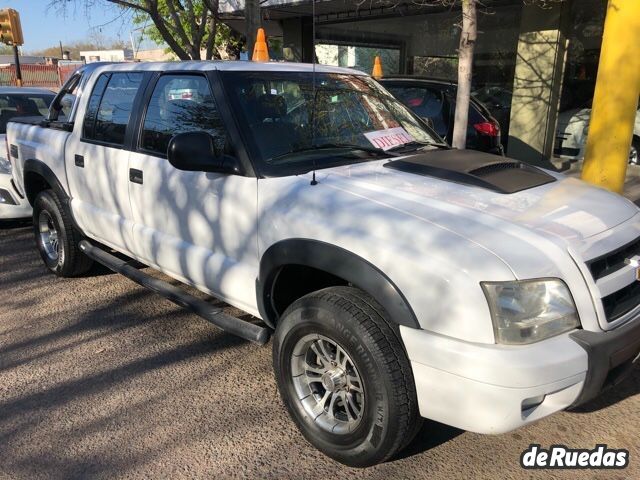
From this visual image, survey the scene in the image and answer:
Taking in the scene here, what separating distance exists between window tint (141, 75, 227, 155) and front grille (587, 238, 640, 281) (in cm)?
202

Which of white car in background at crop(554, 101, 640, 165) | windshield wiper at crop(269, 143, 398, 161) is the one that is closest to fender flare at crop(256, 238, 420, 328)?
windshield wiper at crop(269, 143, 398, 161)

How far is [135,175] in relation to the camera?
12.3 feet

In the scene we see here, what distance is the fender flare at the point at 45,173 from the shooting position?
Result: 4.70 m

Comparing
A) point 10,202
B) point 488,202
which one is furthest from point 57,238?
point 488,202

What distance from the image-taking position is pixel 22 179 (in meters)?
5.31

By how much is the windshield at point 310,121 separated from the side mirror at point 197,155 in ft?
0.59

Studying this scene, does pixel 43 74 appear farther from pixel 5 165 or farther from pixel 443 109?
pixel 443 109

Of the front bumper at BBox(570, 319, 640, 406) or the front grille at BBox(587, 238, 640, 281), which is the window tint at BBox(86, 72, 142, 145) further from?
the front bumper at BBox(570, 319, 640, 406)

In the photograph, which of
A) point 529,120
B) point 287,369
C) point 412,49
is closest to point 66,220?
point 287,369

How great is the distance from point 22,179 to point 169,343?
2.66 metres

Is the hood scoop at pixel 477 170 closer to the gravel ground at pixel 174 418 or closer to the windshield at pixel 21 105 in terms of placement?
the gravel ground at pixel 174 418

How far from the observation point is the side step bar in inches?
120

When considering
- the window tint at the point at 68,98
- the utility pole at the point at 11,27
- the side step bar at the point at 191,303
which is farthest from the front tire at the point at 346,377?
the utility pole at the point at 11,27

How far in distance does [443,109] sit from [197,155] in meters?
5.21
